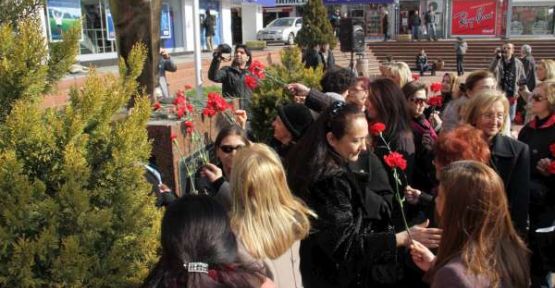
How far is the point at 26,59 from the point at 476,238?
1837mm

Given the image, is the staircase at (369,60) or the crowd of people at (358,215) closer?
the crowd of people at (358,215)

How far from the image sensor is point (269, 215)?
2146 millimetres

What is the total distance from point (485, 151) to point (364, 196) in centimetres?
87

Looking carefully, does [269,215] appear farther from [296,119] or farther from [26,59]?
[296,119]

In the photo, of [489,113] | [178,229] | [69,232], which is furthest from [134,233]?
[489,113]

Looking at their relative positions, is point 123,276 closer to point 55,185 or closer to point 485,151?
point 55,185

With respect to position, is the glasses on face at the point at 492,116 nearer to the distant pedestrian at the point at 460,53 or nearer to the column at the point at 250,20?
the distant pedestrian at the point at 460,53

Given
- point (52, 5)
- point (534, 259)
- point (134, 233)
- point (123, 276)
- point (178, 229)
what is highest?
point (52, 5)

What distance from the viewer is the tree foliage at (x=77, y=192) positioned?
70.2 inches

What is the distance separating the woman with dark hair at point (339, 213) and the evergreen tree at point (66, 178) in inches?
28.0

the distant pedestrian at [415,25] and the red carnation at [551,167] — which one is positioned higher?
the distant pedestrian at [415,25]

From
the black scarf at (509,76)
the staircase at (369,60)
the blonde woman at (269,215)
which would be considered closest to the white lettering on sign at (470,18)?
the staircase at (369,60)

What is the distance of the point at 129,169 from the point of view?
2074 millimetres

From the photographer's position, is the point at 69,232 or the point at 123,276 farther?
the point at 123,276
